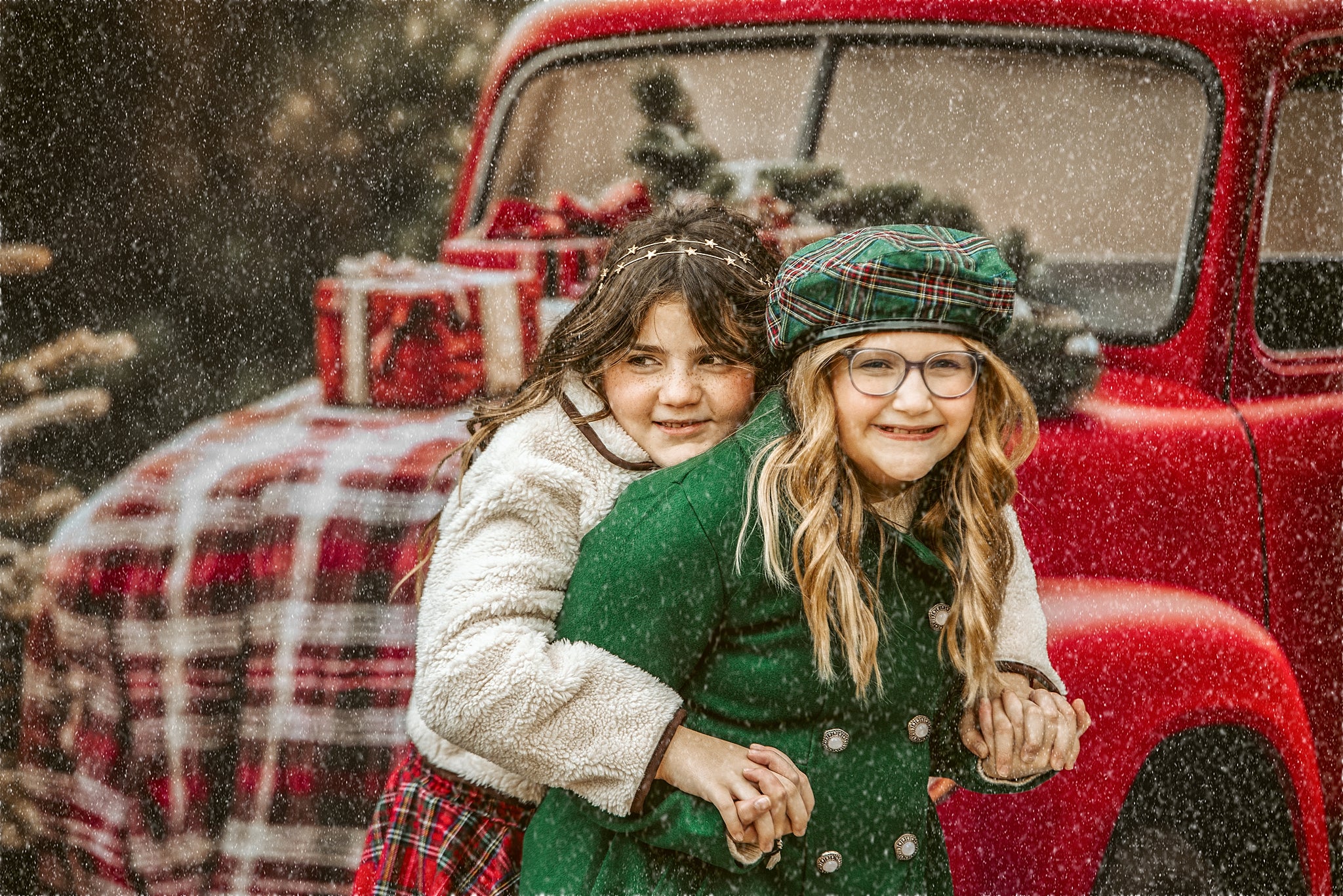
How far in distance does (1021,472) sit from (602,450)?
84cm

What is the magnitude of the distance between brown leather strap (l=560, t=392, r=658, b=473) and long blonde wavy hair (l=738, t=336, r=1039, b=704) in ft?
0.80

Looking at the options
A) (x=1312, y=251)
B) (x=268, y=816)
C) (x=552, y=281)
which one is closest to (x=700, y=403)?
(x=552, y=281)

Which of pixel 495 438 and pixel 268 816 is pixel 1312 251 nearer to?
pixel 495 438

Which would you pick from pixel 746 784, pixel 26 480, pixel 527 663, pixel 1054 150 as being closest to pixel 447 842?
pixel 527 663

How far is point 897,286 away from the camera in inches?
55.3

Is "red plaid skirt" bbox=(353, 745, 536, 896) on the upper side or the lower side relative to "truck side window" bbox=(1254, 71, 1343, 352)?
lower

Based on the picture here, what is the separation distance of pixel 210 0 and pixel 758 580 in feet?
6.14

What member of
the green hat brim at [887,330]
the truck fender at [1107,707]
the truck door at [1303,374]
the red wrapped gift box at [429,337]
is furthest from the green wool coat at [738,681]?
the truck door at [1303,374]

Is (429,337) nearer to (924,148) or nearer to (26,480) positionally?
(26,480)

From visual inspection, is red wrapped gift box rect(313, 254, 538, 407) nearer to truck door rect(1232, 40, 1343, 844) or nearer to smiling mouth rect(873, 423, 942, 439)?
smiling mouth rect(873, 423, 942, 439)

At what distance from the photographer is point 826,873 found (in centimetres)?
149

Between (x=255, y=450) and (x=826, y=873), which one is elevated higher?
(x=255, y=450)

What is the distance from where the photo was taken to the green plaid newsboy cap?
1.40 meters

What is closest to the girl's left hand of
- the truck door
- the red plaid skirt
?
the red plaid skirt
